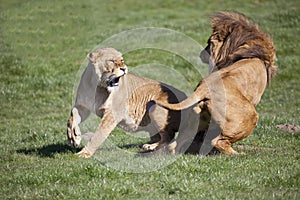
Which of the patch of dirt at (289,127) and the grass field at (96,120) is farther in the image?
the patch of dirt at (289,127)

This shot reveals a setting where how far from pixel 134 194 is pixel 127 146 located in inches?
129

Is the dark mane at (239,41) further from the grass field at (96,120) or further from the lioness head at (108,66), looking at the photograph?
the lioness head at (108,66)

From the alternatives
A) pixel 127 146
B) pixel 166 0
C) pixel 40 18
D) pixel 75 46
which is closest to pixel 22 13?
pixel 40 18

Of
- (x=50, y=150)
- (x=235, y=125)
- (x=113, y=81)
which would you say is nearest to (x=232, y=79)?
(x=235, y=125)

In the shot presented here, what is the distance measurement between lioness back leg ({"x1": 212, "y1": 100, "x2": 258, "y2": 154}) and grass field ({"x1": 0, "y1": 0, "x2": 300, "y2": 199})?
0.26m

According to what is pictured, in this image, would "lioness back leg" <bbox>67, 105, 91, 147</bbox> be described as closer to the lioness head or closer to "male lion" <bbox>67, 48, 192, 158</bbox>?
"male lion" <bbox>67, 48, 192, 158</bbox>

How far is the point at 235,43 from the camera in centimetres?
988

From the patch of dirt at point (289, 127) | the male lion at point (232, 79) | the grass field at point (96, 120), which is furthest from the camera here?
the patch of dirt at point (289, 127)

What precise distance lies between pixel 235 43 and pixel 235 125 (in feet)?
6.66

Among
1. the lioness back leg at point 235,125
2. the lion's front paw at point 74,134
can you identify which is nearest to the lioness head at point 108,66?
the lion's front paw at point 74,134

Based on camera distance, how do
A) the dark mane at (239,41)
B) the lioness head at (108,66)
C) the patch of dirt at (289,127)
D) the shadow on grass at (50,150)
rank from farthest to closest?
the patch of dirt at (289,127) → the dark mane at (239,41) → the shadow on grass at (50,150) → the lioness head at (108,66)

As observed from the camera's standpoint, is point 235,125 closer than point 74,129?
Yes

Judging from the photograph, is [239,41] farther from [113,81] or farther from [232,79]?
[113,81]

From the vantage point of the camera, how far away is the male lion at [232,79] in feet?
27.2
